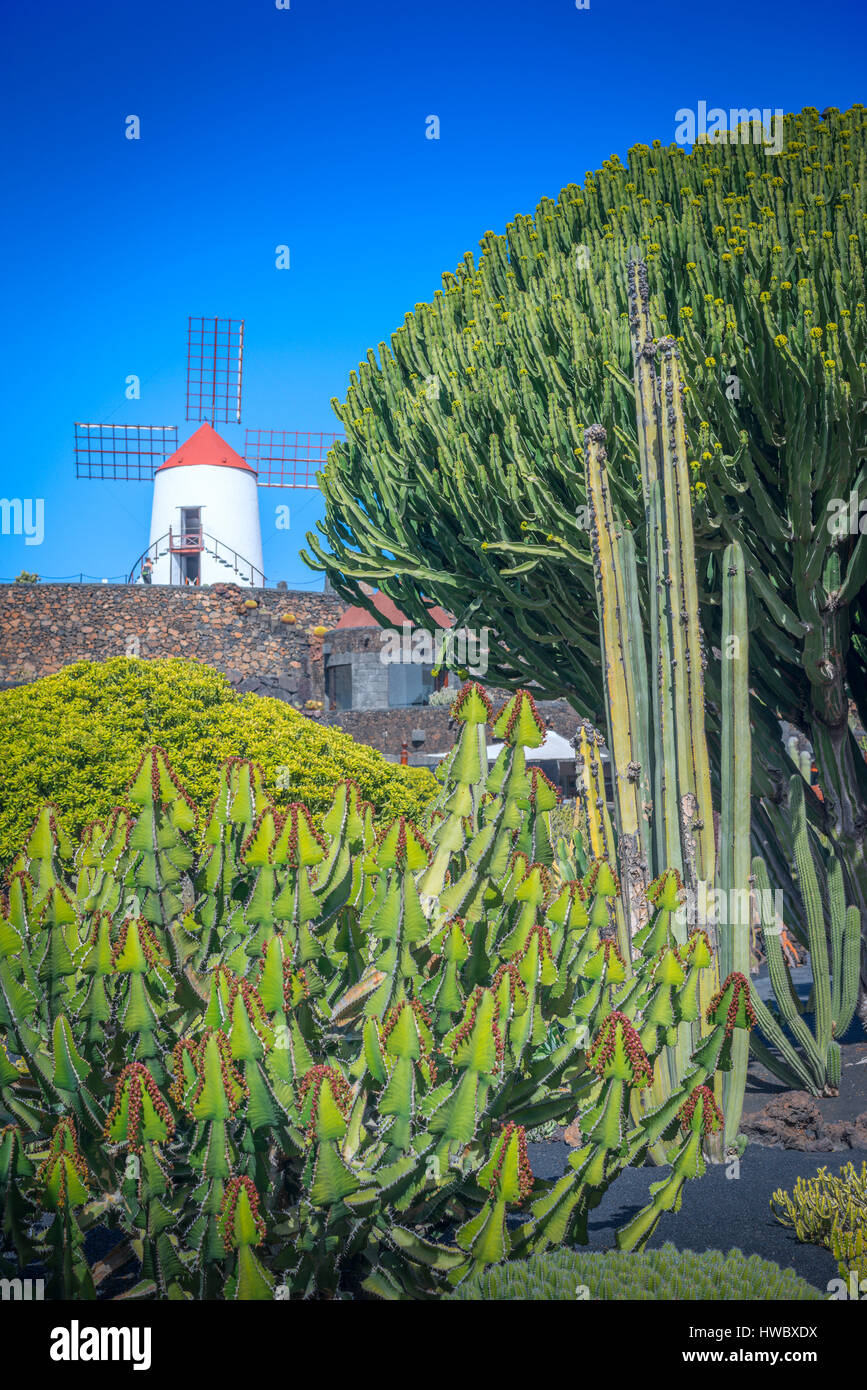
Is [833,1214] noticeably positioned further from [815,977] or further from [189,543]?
[189,543]

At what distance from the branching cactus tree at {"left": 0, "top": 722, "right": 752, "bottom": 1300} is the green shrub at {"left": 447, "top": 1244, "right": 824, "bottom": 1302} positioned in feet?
0.44

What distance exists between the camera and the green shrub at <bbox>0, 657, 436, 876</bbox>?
1177 centimetres

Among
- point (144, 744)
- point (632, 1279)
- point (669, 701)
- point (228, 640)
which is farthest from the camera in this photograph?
point (228, 640)

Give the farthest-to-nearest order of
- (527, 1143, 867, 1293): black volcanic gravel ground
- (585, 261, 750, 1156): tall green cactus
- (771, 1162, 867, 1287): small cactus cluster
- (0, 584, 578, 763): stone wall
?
(0, 584, 578, 763): stone wall
(585, 261, 750, 1156): tall green cactus
(527, 1143, 867, 1293): black volcanic gravel ground
(771, 1162, 867, 1287): small cactus cluster

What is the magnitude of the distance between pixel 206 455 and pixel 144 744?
81.4ft

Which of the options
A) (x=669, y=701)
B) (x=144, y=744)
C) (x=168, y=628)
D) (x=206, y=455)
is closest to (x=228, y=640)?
(x=168, y=628)

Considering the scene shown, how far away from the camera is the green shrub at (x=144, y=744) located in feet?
38.6

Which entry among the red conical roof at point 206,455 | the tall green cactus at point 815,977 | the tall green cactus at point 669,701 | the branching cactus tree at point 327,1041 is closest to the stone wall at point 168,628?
the red conical roof at point 206,455

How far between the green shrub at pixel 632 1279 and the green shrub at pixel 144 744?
8.26 meters

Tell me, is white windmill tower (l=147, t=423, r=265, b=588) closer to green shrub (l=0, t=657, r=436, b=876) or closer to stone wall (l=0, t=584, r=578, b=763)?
stone wall (l=0, t=584, r=578, b=763)

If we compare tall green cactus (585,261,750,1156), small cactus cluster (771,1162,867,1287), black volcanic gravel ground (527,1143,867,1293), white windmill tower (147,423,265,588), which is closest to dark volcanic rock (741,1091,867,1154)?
black volcanic gravel ground (527,1143,867,1293)

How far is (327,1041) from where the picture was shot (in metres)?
3.57
